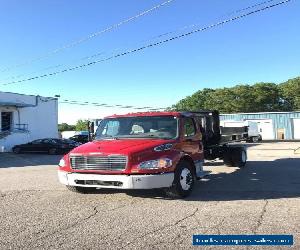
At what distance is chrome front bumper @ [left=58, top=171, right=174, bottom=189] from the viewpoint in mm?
8453

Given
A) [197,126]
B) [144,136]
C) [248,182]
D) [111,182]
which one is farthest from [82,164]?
[248,182]

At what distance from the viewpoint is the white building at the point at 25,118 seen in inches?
1474

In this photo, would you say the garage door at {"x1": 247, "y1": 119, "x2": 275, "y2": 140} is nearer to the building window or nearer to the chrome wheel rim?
the building window

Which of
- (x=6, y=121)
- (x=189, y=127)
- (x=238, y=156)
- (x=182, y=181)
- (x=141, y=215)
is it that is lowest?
(x=141, y=215)

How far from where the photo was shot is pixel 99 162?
349 inches

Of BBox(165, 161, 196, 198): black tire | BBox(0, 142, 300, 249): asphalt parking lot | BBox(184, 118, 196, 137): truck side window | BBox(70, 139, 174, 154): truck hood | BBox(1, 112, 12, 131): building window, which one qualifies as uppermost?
BBox(1, 112, 12, 131): building window

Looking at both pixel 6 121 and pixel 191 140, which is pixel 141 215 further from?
pixel 6 121

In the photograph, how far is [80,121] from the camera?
11938 centimetres

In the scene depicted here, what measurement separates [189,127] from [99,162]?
267 centimetres

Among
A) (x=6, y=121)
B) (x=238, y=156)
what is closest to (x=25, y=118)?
(x=6, y=121)

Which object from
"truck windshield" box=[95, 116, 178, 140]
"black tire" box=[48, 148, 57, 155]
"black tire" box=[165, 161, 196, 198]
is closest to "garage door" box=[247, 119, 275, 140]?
"black tire" box=[48, 148, 57, 155]

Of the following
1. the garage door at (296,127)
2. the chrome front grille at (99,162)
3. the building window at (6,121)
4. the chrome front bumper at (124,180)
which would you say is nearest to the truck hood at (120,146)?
the chrome front grille at (99,162)

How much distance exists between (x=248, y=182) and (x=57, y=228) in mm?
6238

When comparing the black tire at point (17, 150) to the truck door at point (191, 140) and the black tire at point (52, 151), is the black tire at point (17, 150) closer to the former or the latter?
the black tire at point (52, 151)
